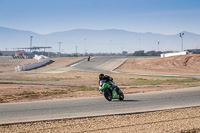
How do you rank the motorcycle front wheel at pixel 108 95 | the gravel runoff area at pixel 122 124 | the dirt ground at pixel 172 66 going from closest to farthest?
the gravel runoff area at pixel 122 124 < the motorcycle front wheel at pixel 108 95 < the dirt ground at pixel 172 66

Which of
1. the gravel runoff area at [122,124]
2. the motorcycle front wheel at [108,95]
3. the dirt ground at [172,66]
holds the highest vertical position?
the dirt ground at [172,66]

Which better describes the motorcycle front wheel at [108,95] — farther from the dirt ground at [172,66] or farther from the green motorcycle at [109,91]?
the dirt ground at [172,66]

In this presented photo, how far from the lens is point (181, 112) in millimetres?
12875

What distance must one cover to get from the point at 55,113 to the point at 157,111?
435cm

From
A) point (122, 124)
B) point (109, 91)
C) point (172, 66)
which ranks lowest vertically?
point (122, 124)

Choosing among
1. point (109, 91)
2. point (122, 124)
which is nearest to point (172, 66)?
point (109, 91)

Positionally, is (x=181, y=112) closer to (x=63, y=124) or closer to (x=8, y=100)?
(x=63, y=124)

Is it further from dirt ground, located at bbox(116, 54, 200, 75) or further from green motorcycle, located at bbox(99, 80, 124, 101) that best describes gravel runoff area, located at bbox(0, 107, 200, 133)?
dirt ground, located at bbox(116, 54, 200, 75)

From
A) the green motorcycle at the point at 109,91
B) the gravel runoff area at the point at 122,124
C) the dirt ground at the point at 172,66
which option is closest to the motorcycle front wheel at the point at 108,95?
the green motorcycle at the point at 109,91

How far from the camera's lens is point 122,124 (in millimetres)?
10719

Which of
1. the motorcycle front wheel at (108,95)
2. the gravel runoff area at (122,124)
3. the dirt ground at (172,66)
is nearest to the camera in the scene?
the gravel runoff area at (122,124)

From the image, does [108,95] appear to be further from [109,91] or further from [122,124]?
[122,124]

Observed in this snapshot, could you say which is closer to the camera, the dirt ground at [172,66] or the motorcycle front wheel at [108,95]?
the motorcycle front wheel at [108,95]

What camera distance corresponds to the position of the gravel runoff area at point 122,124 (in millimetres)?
9922
